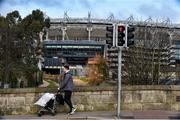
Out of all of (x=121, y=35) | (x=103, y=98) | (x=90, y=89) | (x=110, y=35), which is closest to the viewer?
(x=121, y=35)

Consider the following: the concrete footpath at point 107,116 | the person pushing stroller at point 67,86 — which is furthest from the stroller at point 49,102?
the person pushing stroller at point 67,86

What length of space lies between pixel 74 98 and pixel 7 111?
2380 millimetres

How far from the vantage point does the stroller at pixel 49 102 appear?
15.9m

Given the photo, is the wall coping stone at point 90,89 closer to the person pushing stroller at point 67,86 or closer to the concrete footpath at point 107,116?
the concrete footpath at point 107,116

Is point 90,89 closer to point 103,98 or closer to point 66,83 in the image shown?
point 103,98

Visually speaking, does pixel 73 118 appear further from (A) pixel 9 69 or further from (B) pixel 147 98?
(A) pixel 9 69

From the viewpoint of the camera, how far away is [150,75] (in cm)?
3831

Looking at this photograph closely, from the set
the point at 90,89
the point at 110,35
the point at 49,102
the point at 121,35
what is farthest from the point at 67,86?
the point at 121,35

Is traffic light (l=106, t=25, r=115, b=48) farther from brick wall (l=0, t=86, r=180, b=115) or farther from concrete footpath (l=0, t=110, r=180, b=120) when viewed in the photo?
concrete footpath (l=0, t=110, r=180, b=120)

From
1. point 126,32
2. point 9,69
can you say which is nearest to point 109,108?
point 126,32

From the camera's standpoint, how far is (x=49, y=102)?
1608cm

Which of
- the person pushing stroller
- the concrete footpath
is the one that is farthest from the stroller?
the person pushing stroller

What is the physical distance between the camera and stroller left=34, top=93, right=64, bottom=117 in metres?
15.9

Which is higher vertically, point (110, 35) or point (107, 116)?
point (110, 35)
